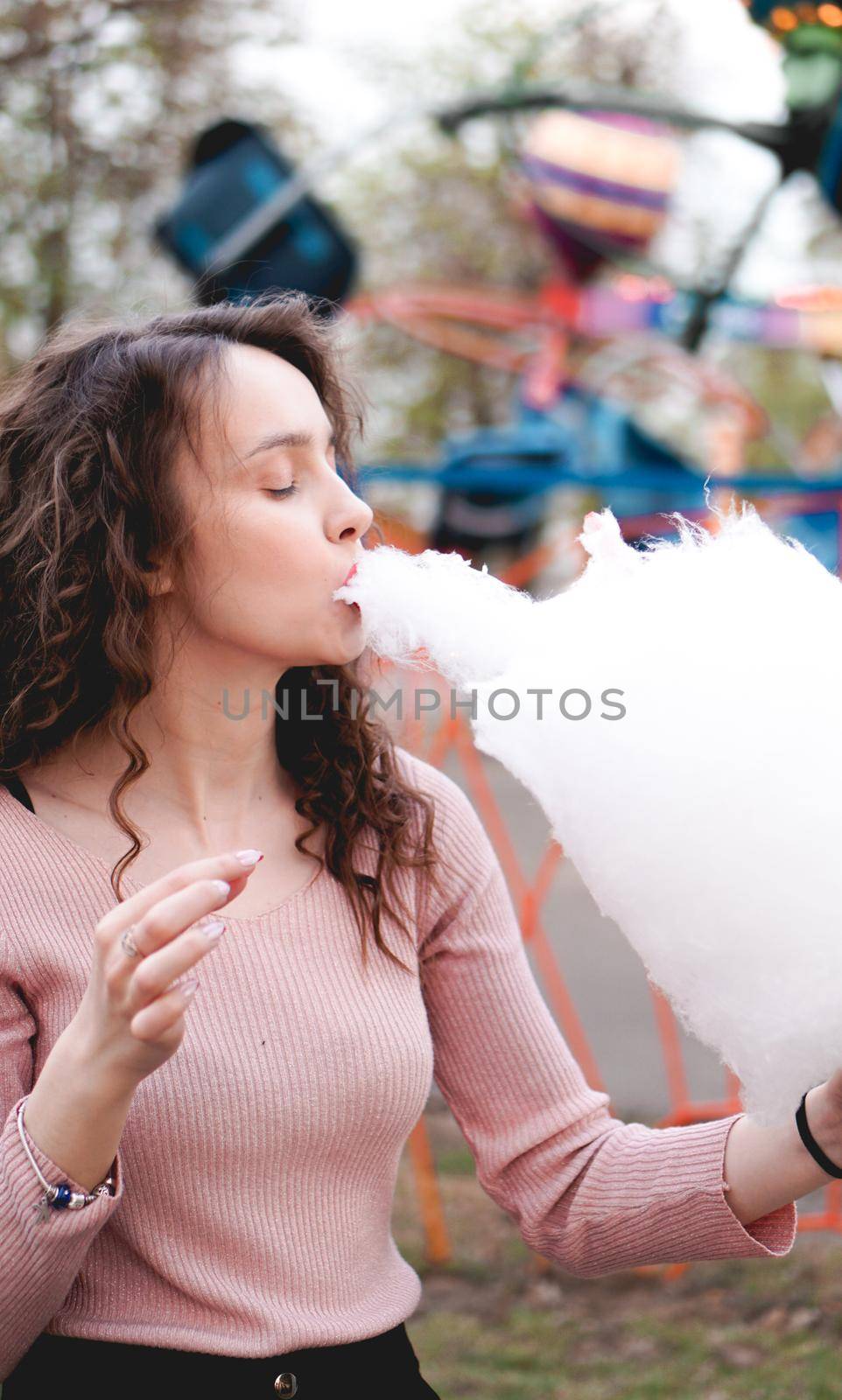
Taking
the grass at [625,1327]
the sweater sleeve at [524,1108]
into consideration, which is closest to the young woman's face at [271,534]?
the sweater sleeve at [524,1108]

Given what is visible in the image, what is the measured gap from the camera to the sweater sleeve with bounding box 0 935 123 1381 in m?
1.14

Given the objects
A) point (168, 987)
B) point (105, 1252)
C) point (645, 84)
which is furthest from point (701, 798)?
point (645, 84)

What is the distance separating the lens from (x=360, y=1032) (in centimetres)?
139

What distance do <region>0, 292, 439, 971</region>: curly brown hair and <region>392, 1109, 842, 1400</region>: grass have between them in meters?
1.70

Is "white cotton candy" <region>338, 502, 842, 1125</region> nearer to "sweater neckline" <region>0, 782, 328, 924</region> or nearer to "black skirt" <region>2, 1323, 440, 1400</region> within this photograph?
"sweater neckline" <region>0, 782, 328, 924</region>

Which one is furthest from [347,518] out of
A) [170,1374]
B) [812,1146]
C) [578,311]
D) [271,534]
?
[578,311]

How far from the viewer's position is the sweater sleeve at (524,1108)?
1417 millimetres

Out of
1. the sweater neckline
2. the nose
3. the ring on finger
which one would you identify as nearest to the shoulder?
the sweater neckline

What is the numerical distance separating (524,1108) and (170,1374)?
478 millimetres

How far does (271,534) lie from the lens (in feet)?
4.50

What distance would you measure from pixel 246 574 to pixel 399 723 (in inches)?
30.5

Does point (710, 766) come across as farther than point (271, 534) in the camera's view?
No

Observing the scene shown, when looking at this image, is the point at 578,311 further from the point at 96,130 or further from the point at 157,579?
the point at 157,579

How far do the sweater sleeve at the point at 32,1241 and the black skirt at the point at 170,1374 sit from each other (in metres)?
0.07
